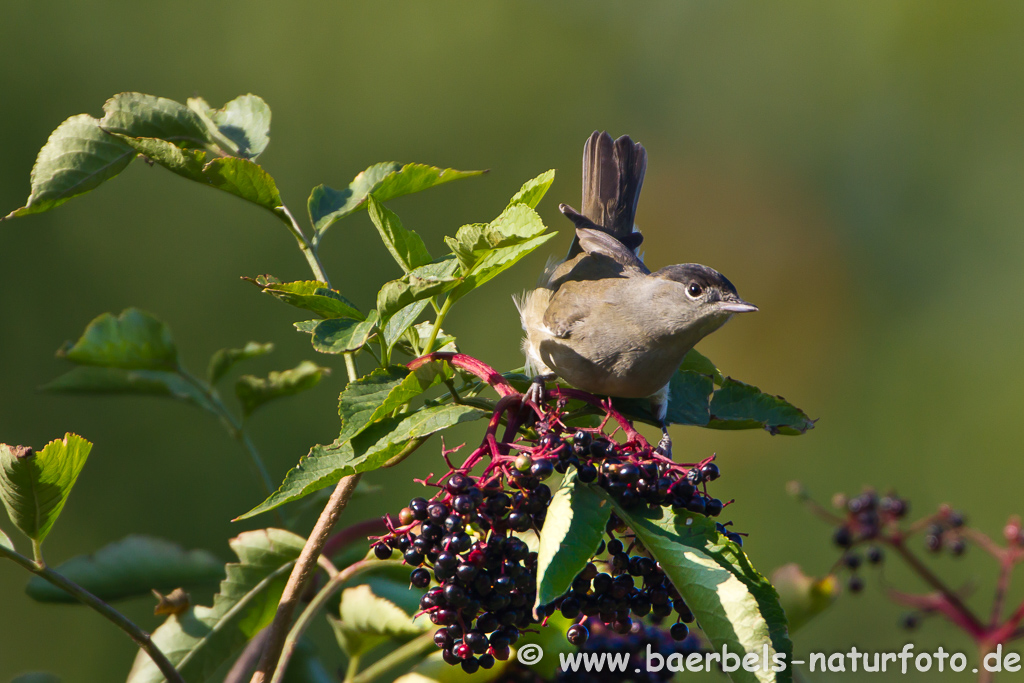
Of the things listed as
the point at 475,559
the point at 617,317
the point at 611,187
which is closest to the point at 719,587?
the point at 475,559

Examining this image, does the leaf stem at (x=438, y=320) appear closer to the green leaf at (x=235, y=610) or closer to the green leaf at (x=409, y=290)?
the green leaf at (x=409, y=290)

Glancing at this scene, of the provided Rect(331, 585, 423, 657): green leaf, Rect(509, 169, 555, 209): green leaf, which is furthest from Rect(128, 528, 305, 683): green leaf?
Rect(509, 169, 555, 209): green leaf

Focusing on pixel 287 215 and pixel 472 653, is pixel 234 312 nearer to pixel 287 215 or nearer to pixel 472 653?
pixel 287 215

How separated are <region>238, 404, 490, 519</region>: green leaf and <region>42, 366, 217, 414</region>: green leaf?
2.93ft

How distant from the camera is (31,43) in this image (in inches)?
252

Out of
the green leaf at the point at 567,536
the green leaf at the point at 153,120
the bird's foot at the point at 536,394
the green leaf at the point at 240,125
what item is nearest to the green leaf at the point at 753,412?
the bird's foot at the point at 536,394

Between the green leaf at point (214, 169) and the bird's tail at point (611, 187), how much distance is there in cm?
170

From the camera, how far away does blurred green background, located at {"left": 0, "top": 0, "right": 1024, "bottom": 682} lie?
5324mm

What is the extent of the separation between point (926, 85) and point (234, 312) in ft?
28.1

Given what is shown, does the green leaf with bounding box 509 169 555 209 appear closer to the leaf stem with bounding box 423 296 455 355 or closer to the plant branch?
the leaf stem with bounding box 423 296 455 355

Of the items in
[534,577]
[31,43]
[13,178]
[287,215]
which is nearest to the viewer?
[534,577]

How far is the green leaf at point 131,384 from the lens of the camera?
2.08 m

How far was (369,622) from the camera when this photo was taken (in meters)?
1.64

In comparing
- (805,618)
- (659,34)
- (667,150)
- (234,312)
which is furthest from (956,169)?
(805,618)
